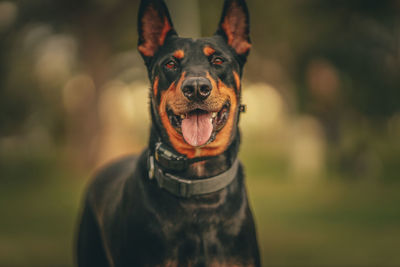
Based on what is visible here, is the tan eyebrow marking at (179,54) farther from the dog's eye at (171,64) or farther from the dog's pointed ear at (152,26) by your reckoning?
the dog's pointed ear at (152,26)

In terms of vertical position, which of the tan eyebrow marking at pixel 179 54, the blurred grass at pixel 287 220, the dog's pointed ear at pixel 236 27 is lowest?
the blurred grass at pixel 287 220

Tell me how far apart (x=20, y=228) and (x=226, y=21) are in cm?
655

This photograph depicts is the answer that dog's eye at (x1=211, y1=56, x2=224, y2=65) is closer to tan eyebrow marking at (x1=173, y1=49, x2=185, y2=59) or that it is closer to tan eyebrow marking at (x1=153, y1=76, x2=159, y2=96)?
tan eyebrow marking at (x1=173, y1=49, x2=185, y2=59)

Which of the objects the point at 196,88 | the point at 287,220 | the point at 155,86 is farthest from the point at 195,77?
the point at 287,220

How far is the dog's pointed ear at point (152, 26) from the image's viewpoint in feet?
10.6

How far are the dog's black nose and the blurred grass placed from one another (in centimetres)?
402

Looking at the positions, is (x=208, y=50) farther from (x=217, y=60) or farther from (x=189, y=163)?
(x=189, y=163)

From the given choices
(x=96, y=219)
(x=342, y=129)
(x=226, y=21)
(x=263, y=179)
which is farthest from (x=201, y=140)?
(x=263, y=179)

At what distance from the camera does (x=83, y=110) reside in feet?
43.0

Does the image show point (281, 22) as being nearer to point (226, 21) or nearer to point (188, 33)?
point (188, 33)

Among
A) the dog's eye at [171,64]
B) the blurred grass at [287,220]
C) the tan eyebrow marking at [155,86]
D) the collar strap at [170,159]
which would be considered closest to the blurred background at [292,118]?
the blurred grass at [287,220]

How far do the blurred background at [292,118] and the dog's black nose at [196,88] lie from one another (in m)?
4.05

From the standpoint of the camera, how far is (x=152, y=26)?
329 cm

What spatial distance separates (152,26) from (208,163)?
1106 mm
